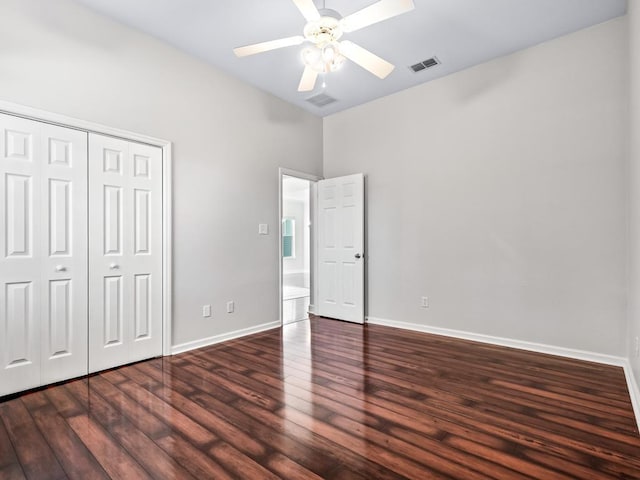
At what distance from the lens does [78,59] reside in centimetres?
284

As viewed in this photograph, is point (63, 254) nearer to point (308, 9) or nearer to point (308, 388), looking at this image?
point (308, 388)

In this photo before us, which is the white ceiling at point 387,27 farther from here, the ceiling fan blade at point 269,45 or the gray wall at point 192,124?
the ceiling fan blade at point 269,45

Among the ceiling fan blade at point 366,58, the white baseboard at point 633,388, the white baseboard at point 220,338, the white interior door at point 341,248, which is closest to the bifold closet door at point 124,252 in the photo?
the white baseboard at point 220,338

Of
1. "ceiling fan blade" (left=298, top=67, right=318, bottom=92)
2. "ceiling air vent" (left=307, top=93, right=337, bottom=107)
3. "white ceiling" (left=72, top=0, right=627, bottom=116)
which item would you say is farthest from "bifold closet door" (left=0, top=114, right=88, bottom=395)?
"ceiling air vent" (left=307, top=93, right=337, bottom=107)

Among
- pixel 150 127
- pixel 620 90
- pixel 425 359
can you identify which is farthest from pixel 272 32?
pixel 425 359

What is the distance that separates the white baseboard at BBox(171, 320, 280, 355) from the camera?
11.5 ft

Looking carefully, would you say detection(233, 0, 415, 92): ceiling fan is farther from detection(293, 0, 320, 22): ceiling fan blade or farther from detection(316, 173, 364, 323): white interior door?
detection(316, 173, 364, 323): white interior door

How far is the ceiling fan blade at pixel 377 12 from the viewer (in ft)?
6.61

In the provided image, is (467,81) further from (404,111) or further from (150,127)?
(150,127)

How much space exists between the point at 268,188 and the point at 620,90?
12.3 ft

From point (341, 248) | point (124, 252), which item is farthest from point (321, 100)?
point (124, 252)

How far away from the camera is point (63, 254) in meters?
2.77

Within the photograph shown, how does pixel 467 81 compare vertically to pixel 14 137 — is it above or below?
above

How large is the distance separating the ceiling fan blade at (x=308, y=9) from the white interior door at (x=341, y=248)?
2.61 meters
